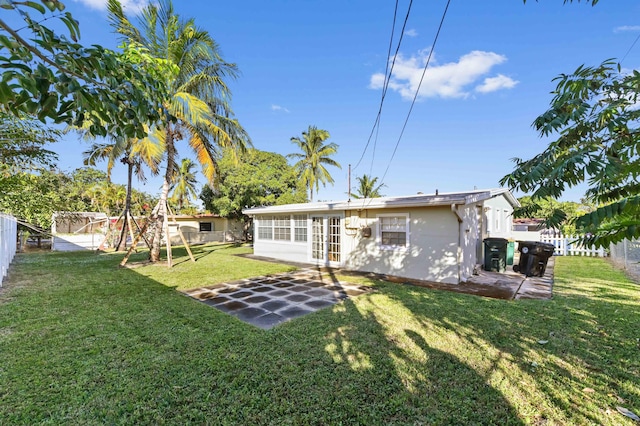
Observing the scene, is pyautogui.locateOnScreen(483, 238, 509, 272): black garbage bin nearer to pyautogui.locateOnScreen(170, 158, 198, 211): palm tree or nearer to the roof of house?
the roof of house

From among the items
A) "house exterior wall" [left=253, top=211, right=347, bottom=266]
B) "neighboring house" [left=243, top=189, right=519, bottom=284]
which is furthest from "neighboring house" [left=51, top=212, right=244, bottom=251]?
"neighboring house" [left=243, top=189, right=519, bottom=284]

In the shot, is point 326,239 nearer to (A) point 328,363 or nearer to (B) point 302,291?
(B) point 302,291

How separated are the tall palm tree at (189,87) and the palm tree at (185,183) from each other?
13.6m

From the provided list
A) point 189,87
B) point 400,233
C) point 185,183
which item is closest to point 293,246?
point 400,233

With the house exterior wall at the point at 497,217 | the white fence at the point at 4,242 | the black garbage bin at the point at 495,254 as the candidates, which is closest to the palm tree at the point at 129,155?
the white fence at the point at 4,242

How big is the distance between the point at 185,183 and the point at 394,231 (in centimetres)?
2237

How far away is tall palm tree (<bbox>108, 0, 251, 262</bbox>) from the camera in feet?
31.5

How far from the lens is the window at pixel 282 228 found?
1264 cm

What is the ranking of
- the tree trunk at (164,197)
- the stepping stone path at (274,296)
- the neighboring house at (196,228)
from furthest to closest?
the neighboring house at (196,228)
the tree trunk at (164,197)
the stepping stone path at (274,296)

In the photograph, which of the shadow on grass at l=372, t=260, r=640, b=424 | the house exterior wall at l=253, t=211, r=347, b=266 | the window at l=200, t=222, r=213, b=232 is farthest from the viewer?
the window at l=200, t=222, r=213, b=232

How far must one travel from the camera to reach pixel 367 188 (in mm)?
27875

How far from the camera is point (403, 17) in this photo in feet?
14.3

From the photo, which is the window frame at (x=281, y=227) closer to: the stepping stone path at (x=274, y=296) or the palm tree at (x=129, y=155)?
the stepping stone path at (x=274, y=296)

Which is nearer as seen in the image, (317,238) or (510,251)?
(510,251)
